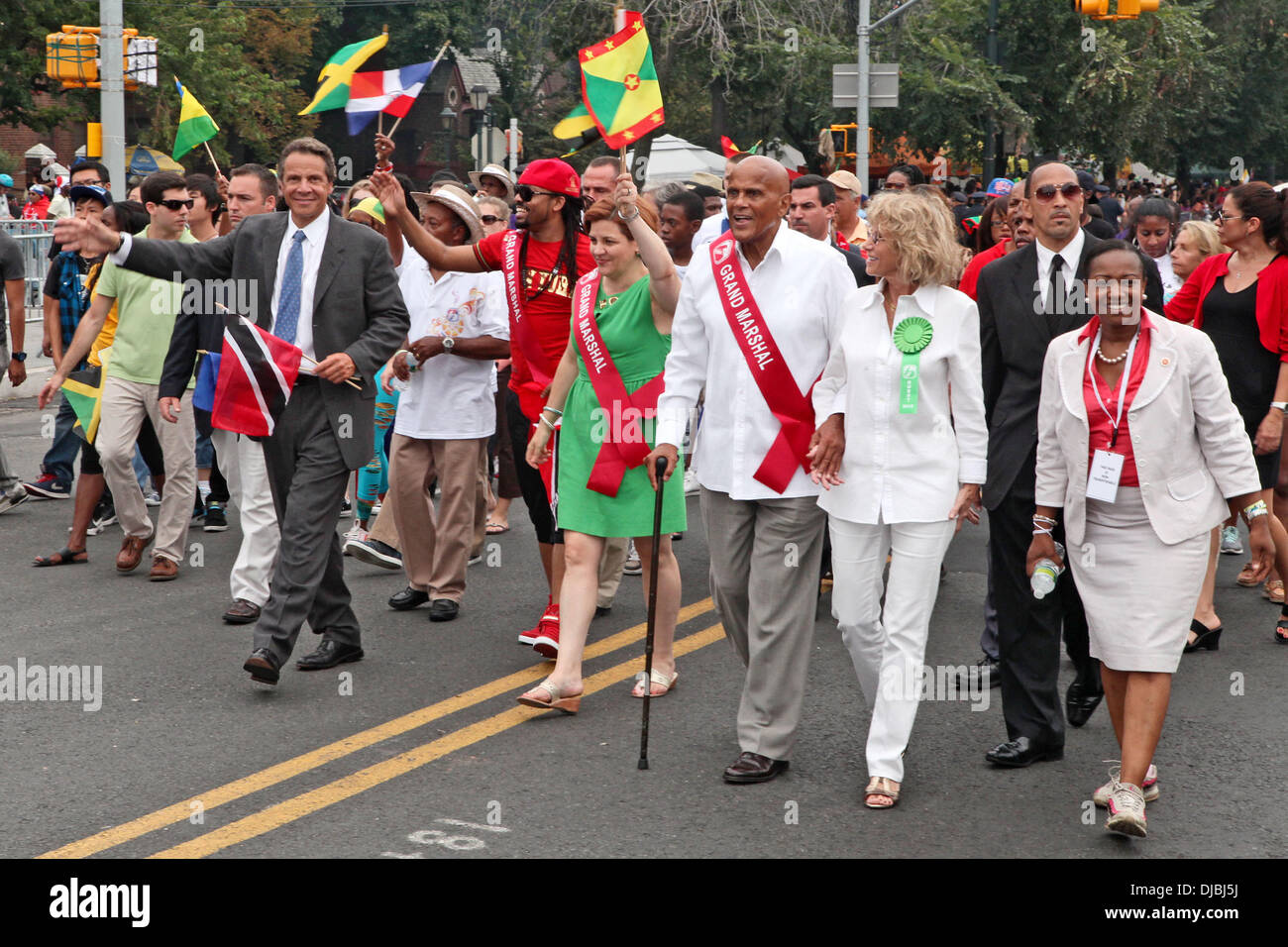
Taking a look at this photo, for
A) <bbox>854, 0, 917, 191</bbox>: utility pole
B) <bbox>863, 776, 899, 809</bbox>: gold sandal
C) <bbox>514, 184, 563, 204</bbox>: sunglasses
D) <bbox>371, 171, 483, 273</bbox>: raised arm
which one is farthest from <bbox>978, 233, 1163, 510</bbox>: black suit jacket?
<bbox>854, 0, 917, 191</bbox>: utility pole

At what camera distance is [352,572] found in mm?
8891

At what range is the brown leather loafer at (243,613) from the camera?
24.8 feet

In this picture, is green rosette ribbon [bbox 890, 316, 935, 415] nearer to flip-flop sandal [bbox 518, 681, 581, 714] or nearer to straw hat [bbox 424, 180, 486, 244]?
flip-flop sandal [bbox 518, 681, 581, 714]

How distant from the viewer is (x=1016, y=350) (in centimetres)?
563

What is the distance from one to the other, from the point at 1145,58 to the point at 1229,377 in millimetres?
26577

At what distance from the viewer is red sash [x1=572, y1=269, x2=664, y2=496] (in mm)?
6238

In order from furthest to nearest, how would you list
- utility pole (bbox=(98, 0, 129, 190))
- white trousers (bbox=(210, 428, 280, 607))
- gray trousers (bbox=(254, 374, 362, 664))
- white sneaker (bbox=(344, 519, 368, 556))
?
utility pole (bbox=(98, 0, 129, 190)) < white sneaker (bbox=(344, 519, 368, 556)) < white trousers (bbox=(210, 428, 280, 607)) < gray trousers (bbox=(254, 374, 362, 664))

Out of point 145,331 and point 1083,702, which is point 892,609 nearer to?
point 1083,702

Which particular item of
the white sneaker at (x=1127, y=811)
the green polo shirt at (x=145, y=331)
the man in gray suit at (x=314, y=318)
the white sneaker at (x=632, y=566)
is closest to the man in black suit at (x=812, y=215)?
the white sneaker at (x=632, y=566)

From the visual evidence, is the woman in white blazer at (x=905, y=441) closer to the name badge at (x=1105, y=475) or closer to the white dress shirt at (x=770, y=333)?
the white dress shirt at (x=770, y=333)

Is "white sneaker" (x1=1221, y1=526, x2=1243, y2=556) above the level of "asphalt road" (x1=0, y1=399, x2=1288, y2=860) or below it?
A: above

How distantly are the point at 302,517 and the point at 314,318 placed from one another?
835mm
